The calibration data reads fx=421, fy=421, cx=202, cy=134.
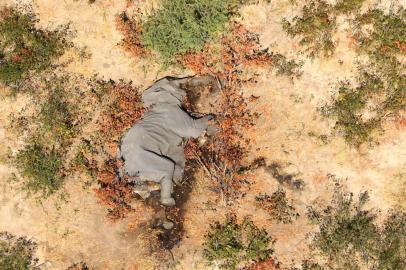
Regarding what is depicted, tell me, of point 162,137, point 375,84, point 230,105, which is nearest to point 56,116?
point 162,137

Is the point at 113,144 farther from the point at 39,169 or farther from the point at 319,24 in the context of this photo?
the point at 319,24

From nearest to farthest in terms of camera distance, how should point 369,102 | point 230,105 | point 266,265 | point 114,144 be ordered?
point 266,265
point 369,102
point 230,105
point 114,144

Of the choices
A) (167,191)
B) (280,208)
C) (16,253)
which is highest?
(167,191)

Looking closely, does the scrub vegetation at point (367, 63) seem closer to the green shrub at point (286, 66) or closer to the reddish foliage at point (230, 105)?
the green shrub at point (286, 66)

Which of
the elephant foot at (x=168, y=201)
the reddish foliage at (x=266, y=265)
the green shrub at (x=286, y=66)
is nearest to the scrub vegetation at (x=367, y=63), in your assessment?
the green shrub at (x=286, y=66)

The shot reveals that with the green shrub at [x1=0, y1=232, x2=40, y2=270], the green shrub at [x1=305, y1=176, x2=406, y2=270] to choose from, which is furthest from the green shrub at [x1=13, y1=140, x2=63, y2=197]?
the green shrub at [x1=305, y1=176, x2=406, y2=270]

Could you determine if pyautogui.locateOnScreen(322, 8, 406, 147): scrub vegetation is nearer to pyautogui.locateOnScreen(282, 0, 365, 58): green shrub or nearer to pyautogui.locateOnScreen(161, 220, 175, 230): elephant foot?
pyautogui.locateOnScreen(282, 0, 365, 58): green shrub

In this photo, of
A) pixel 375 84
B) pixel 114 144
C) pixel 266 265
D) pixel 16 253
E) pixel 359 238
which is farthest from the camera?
pixel 114 144
